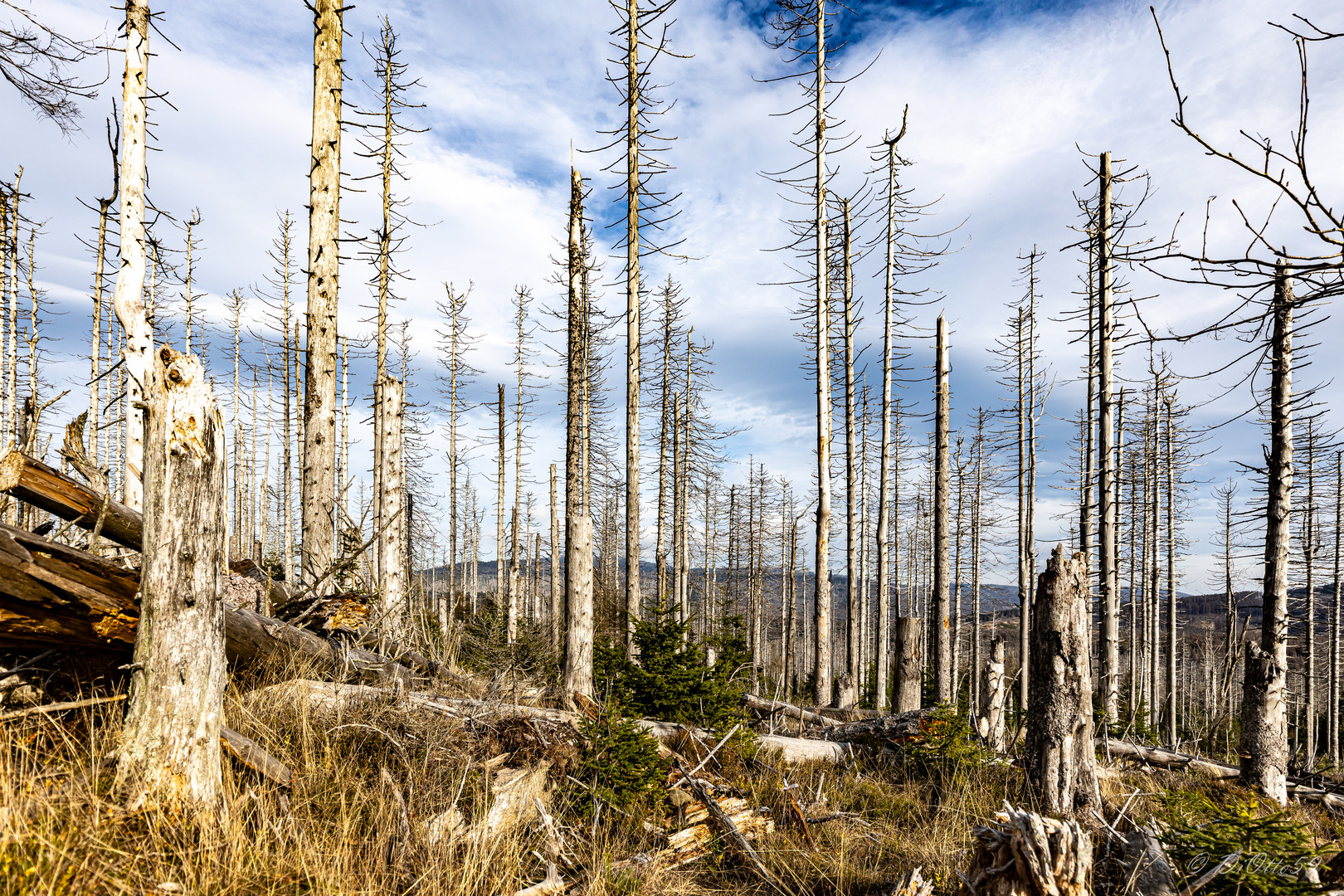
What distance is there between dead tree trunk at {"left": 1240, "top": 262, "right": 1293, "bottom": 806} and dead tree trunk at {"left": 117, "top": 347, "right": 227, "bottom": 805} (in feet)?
34.2

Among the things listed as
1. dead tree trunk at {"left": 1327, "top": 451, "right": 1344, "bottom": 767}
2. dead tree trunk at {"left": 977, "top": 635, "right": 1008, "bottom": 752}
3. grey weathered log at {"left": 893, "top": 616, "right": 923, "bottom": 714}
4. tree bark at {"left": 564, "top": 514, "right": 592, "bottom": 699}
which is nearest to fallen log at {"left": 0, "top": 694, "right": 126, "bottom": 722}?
tree bark at {"left": 564, "top": 514, "right": 592, "bottom": 699}

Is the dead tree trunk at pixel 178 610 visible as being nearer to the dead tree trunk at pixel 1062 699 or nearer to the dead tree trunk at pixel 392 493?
the dead tree trunk at pixel 392 493

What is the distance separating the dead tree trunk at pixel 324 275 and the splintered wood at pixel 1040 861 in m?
7.18

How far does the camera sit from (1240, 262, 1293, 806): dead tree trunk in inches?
285

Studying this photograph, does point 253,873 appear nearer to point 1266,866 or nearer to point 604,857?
point 604,857

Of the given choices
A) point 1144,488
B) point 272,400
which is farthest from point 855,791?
point 272,400

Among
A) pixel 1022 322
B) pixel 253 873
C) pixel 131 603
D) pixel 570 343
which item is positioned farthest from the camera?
pixel 1022 322

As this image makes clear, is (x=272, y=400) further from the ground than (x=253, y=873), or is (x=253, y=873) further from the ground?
(x=272, y=400)

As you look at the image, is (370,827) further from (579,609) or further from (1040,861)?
(579,609)

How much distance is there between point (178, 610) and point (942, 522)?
14.4 meters

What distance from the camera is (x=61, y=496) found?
3.66 m

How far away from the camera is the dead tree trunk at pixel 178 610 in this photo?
267 centimetres

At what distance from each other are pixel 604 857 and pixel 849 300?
Result: 15.8 metres

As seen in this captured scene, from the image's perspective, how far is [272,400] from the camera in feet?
89.1
